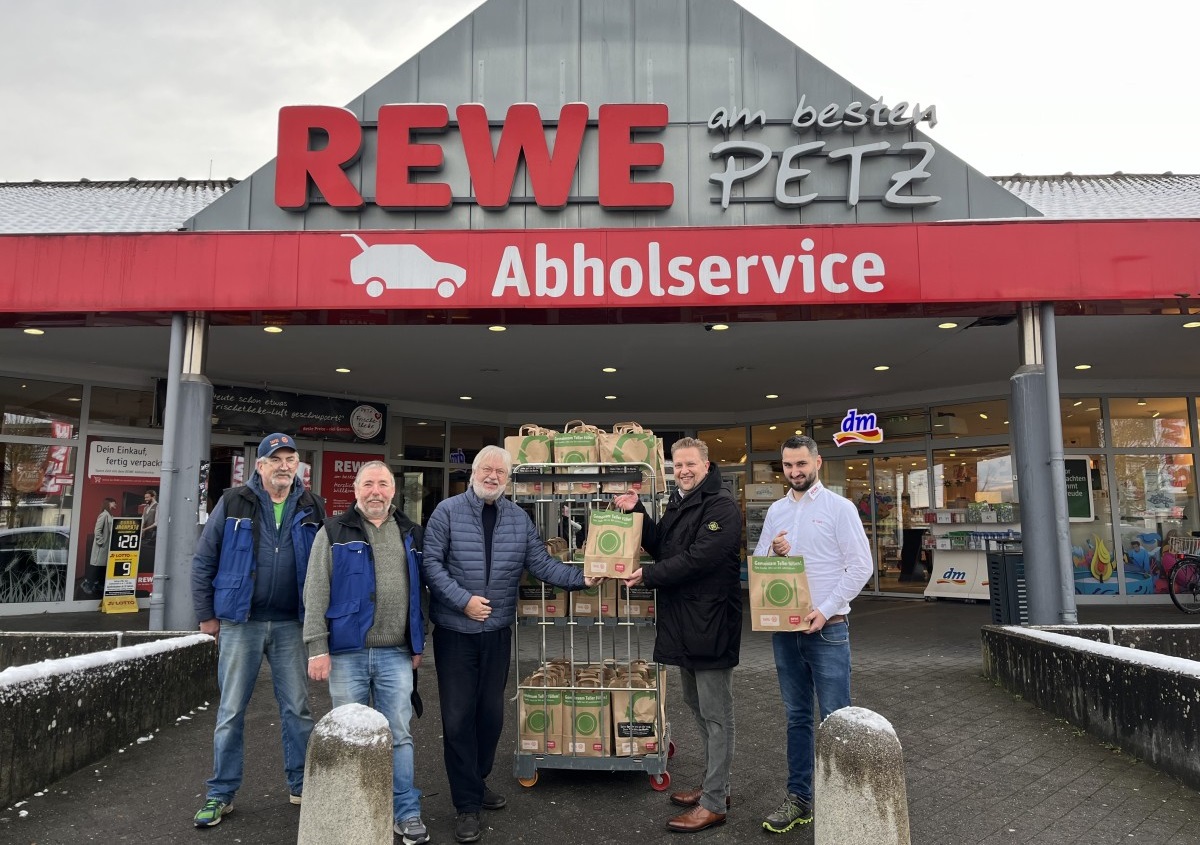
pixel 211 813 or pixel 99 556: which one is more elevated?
pixel 99 556

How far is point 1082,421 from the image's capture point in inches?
475

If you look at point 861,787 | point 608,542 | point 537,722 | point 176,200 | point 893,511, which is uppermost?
point 176,200

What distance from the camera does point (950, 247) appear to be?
21.6ft

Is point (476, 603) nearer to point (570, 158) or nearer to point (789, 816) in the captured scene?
point (789, 816)

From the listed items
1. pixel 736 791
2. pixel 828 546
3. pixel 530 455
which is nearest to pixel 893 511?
pixel 736 791

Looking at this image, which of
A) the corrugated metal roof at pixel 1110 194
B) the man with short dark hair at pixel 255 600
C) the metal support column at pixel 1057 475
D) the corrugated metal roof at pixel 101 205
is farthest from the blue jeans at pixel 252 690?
the corrugated metal roof at pixel 1110 194

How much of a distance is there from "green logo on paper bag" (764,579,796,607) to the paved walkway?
1.07 metres

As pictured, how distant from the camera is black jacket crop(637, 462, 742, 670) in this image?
3646mm

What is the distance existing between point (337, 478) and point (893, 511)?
9771mm

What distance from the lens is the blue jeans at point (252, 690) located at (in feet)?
12.1

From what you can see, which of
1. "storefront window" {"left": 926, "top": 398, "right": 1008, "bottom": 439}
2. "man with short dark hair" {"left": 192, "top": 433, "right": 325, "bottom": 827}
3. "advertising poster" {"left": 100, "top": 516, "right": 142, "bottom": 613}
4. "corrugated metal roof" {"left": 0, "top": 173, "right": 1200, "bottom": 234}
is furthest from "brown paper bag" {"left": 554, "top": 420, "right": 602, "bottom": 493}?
"storefront window" {"left": 926, "top": 398, "right": 1008, "bottom": 439}

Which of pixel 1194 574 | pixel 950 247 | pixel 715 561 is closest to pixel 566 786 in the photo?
pixel 715 561

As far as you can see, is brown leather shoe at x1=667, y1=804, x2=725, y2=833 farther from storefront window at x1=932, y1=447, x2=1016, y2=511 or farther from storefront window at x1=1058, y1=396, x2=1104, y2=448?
storefront window at x1=1058, y1=396, x2=1104, y2=448

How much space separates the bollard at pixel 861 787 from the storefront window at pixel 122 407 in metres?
11.1
